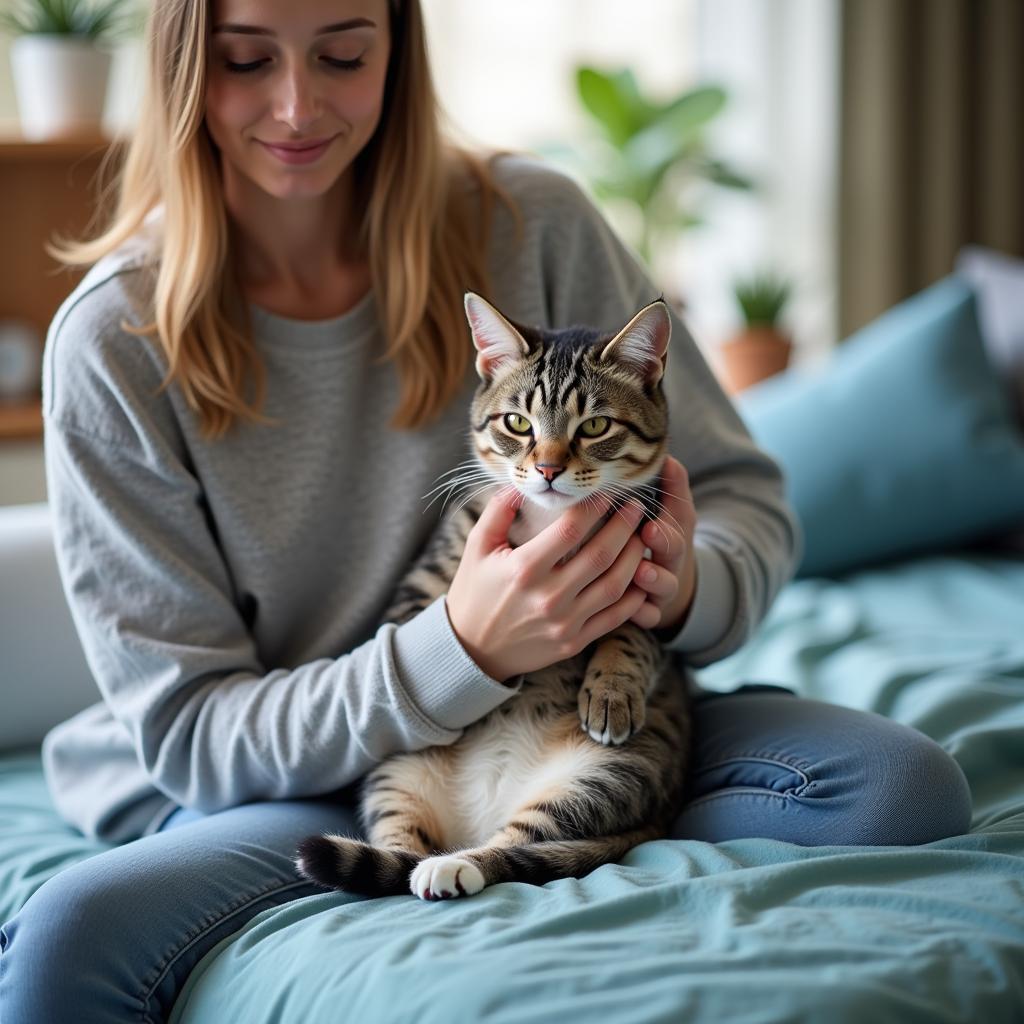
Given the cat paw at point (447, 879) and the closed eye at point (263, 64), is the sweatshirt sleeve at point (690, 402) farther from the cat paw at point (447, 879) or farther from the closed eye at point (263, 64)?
the cat paw at point (447, 879)

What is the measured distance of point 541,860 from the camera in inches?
44.9

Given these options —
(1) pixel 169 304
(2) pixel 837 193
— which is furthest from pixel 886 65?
(1) pixel 169 304

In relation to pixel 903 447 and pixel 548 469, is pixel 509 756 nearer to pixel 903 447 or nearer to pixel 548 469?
pixel 548 469

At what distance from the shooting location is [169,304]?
133 cm

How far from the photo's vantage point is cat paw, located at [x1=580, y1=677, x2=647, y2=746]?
3.95 ft

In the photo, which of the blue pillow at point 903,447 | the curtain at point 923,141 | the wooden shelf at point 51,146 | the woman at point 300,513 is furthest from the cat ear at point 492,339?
the curtain at point 923,141

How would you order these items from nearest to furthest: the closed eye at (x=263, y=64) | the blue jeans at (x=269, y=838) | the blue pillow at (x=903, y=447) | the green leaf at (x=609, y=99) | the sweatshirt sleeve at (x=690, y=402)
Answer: the blue jeans at (x=269, y=838)
the closed eye at (x=263, y=64)
the sweatshirt sleeve at (x=690, y=402)
the blue pillow at (x=903, y=447)
the green leaf at (x=609, y=99)

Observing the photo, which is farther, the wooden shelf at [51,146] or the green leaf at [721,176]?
the green leaf at [721,176]

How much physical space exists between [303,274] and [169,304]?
8.7 inches

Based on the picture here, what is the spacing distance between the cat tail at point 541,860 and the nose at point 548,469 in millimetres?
370

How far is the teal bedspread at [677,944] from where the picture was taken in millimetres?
869

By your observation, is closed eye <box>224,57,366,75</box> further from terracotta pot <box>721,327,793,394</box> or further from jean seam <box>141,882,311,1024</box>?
terracotta pot <box>721,327,793,394</box>

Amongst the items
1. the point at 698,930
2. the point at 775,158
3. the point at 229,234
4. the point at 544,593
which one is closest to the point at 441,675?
the point at 544,593

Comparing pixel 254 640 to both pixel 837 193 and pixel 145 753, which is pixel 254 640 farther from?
pixel 837 193
